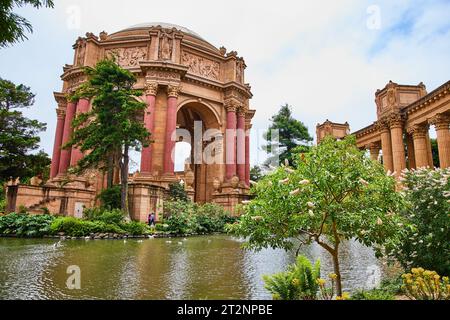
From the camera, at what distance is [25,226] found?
13617 mm

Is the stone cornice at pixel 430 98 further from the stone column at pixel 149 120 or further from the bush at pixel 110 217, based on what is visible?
the stone column at pixel 149 120

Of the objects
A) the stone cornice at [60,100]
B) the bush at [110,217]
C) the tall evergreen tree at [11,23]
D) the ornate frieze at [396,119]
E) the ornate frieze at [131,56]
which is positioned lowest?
the bush at [110,217]

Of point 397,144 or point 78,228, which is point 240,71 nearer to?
point 397,144

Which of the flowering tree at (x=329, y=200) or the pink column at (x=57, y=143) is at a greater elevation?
the pink column at (x=57, y=143)

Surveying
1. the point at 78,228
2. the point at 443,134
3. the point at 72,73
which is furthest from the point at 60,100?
the point at 443,134

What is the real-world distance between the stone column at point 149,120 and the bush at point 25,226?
10.5m

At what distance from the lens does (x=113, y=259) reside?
7.79 m

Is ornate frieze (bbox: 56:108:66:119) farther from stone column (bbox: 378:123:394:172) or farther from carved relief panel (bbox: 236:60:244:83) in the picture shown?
stone column (bbox: 378:123:394:172)

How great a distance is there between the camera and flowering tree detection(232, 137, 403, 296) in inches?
165

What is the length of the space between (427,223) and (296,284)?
2656 mm

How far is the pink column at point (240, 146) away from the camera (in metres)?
30.7

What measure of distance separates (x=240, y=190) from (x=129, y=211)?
39.6 feet

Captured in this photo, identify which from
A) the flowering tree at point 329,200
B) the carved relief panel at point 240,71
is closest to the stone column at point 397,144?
the carved relief panel at point 240,71

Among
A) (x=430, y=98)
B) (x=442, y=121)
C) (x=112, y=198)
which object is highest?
(x=430, y=98)
